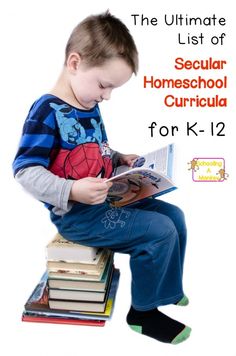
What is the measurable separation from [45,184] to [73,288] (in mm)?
385

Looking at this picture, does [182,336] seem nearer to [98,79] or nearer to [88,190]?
[88,190]

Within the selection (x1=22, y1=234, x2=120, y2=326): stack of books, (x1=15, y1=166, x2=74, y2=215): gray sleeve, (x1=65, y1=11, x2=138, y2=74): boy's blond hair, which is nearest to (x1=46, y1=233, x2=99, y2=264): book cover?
(x1=22, y1=234, x2=120, y2=326): stack of books

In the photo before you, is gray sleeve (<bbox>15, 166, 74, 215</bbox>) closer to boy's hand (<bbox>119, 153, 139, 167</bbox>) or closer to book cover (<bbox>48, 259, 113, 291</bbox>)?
book cover (<bbox>48, 259, 113, 291</bbox>)

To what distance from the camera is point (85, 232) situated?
1.53 m

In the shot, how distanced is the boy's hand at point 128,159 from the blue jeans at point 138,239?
0.25 meters

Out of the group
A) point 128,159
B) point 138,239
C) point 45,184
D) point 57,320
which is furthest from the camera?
point 128,159

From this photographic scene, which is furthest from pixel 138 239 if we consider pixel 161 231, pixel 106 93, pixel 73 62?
pixel 73 62

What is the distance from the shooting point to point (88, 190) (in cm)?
142

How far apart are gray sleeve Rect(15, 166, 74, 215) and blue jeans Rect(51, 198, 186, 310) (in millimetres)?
116

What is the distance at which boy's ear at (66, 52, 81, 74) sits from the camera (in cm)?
147

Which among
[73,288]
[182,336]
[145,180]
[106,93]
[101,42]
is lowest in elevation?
[182,336]

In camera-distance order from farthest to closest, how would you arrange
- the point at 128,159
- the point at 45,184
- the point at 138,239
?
the point at 128,159
the point at 138,239
the point at 45,184

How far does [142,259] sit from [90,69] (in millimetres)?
590

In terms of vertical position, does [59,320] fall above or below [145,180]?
below
